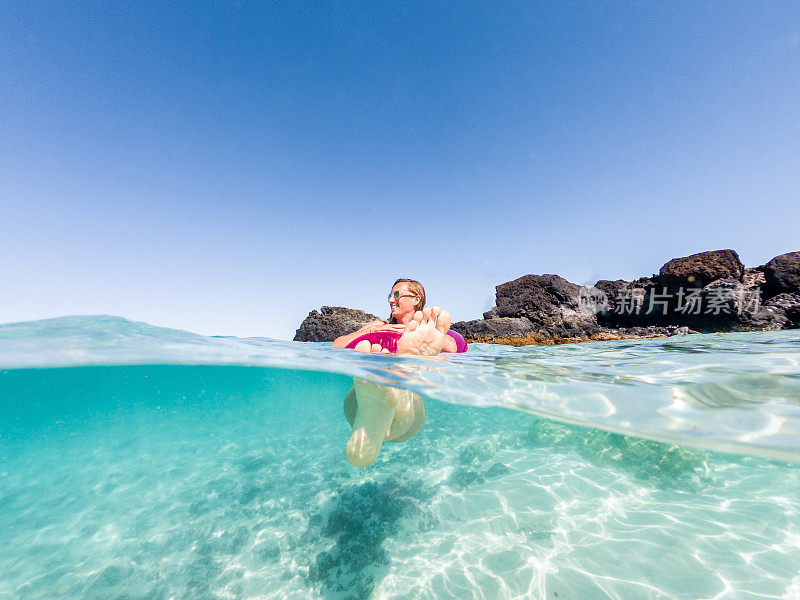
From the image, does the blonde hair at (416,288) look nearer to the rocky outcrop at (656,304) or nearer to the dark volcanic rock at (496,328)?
the rocky outcrop at (656,304)

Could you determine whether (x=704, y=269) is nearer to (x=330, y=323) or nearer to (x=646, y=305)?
(x=646, y=305)

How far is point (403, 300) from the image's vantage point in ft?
18.1

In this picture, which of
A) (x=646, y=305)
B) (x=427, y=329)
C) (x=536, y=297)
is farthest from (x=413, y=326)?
(x=646, y=305)

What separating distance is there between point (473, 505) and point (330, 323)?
23164mm

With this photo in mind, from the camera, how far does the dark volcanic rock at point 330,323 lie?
27.0m

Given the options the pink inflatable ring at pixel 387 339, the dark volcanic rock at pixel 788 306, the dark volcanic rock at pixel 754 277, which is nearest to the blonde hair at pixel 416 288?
the pink inflatable ring at pixel 387 339

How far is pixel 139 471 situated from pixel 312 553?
8.78m

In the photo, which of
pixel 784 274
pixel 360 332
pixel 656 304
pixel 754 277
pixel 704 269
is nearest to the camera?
pixel 360 332

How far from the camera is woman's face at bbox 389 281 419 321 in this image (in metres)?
5.49

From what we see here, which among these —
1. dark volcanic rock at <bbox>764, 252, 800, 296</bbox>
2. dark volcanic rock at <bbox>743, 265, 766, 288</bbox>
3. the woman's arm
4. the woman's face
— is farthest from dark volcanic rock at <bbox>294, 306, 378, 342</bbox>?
dark volcanic rock at <bbox>764, 252, 800, 296</bbox>

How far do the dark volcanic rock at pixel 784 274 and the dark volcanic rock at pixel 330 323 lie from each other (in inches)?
1158

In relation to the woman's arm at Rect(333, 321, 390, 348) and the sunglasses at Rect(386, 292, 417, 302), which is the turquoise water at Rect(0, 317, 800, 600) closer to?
the woman's arm at Rect(333, 321, 390, 348)

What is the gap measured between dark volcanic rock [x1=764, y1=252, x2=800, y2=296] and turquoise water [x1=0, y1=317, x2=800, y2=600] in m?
22.8

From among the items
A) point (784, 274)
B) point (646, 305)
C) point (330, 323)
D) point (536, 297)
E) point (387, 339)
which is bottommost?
point (387, 339)
